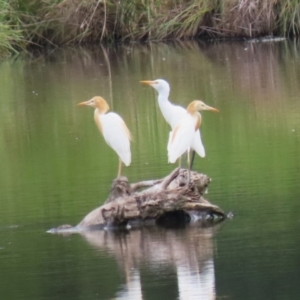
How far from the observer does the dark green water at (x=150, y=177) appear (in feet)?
22.8

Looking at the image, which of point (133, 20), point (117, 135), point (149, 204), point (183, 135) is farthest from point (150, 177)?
point (133, 20)

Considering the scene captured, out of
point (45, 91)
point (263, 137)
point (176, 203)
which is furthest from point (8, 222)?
point (45, 91)

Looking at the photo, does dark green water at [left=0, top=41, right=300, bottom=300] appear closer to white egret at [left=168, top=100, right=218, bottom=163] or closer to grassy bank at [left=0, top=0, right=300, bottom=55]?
white egret at [left=168, top=100, right=218, bottom=163]

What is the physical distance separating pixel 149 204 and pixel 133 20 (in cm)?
2117

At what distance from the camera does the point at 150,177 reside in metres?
10.5

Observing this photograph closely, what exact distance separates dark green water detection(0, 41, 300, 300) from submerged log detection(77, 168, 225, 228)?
0.55 ft

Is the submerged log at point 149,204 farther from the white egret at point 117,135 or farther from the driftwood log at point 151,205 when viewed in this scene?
the white egret at point 117,135

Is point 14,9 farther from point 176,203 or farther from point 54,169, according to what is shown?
point 176,203

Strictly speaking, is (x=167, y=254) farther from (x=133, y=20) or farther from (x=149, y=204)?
(x=133, y=20)

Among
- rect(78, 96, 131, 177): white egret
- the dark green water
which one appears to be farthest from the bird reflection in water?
rect(78, 96, 131, 177): white egret

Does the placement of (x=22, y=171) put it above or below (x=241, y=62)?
below

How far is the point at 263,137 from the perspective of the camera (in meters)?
12.4

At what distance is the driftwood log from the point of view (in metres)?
8.55

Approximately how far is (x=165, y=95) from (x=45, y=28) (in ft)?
65.1
